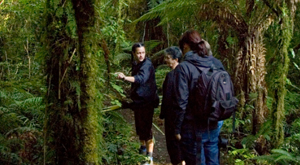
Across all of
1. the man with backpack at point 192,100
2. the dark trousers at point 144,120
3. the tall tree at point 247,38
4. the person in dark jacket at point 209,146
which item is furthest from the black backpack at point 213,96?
the tall tree at point 247,38

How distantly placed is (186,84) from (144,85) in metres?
1.03

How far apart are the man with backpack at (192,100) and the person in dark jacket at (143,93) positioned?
3.08 feet

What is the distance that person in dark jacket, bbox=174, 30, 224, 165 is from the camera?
2.88m

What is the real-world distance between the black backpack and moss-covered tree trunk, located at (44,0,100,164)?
1230mm

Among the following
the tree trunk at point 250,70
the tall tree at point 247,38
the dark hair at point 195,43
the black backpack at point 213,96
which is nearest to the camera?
the black backpack at point 213,96

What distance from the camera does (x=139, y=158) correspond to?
3.86 m

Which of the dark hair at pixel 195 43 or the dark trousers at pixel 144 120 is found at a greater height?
the dark hair at pixel 195 43

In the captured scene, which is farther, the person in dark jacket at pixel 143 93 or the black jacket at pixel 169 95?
the person in dark jacket at pixel 143 93

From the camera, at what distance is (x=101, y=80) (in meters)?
2.12

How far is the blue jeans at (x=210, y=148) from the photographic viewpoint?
2.91 meters

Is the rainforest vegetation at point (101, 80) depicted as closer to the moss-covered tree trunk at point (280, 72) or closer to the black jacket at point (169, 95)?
the moss-covered tree trunk at point (280, 72)

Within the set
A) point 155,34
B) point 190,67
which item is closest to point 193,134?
point 190,67

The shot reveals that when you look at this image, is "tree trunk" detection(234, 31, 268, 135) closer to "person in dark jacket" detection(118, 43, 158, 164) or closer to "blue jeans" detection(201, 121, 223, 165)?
"person in dark jacket" detection(118, 43, 158, 164)

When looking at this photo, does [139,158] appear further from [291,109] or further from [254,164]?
[291,109]
